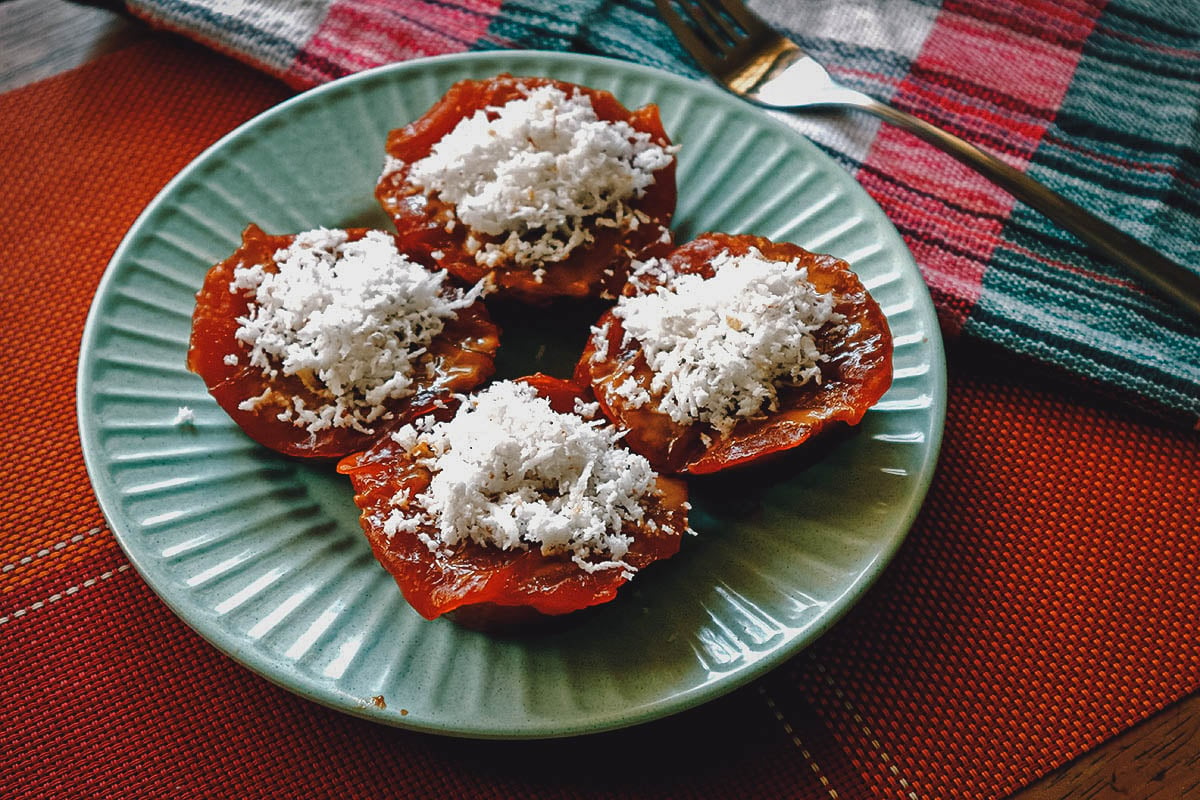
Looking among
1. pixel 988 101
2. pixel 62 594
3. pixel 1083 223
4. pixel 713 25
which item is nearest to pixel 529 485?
pixel 62 594

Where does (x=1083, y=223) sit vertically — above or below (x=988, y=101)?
below

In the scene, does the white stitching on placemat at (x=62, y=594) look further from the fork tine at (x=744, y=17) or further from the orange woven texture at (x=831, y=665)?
the fork tine at (x=744, y=17)

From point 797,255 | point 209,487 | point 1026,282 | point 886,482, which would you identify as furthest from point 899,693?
point 209,487

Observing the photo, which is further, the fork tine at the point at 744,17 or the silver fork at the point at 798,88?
the fork tine at the point at 744,17

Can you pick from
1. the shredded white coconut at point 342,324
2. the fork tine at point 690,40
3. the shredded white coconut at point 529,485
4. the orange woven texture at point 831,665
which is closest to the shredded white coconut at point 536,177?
the shredded white coconut at point 342,324

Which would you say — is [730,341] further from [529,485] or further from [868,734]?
[868,734]

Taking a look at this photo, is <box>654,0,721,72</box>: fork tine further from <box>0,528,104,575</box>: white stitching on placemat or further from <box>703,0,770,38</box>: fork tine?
<box>0,528,104,575</box>: white stitching on placemat

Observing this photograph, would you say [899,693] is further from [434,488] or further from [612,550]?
[434,488]
